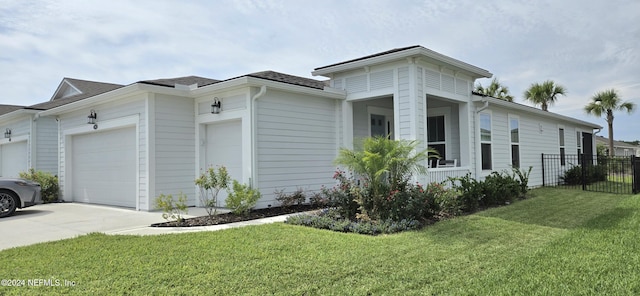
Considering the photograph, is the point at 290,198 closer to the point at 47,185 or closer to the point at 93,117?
the point at 93,117

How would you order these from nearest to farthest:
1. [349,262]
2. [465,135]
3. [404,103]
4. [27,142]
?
[349,262]
[404,103]
[465,135]
[27,142]

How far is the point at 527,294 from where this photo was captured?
3.33 metres

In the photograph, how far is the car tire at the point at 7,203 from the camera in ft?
28.3

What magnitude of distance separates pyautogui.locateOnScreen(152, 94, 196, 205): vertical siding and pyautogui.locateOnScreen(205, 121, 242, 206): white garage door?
468 mm

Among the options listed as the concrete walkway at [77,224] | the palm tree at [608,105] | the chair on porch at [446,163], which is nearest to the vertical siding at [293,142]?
the concrete walkway at [77,224]

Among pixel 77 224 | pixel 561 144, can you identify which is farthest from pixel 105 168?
pixel 561 144

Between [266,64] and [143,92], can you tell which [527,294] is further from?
[266,64]

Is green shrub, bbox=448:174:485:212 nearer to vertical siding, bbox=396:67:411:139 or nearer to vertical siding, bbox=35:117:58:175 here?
vertical siding, bbox=396:67:411:139

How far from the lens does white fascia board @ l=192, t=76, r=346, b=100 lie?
8.46m

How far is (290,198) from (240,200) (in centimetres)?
152

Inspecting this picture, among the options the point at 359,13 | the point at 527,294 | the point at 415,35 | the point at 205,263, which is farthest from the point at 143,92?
the point at 527,294

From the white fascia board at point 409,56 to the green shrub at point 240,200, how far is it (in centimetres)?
420

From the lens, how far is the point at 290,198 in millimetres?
9070

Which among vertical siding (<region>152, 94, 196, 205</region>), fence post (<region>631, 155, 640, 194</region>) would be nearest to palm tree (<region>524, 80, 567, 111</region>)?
fence post (<region>631, 155, 640, 194</region>)
